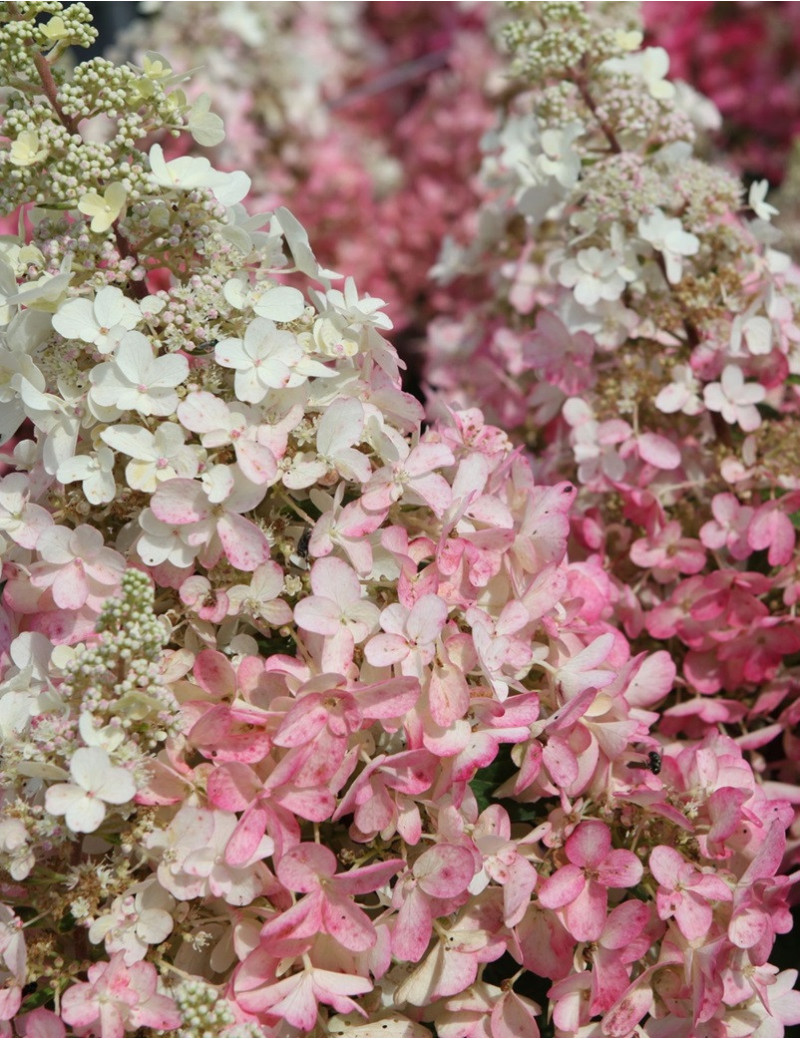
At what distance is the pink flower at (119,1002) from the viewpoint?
2.02ft

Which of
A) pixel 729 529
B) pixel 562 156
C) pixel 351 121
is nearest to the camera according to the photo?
pixel 729 529

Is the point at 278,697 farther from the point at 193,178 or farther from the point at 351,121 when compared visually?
the point at 351,121

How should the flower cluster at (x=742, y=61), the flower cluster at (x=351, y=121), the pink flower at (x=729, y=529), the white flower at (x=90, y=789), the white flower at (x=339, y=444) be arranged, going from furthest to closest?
the flower cluster at (x=742, y=61) → the flower cluster at (x=351, y=121) → the pink flower at (x=729, y=529) → the white flower at (x=339, y=444) → the white flower at (x=90, y=789)

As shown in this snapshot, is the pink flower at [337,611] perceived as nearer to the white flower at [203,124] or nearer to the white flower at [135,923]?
the white flower at [135,923]

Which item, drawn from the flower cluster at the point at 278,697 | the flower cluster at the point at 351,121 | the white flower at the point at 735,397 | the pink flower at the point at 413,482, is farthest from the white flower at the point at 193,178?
the flower cluster at the point at 351,121

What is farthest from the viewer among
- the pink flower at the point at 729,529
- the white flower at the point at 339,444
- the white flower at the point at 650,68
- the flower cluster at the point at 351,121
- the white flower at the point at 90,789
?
the flower cluster at the point at 351,121

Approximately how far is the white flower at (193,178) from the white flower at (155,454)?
0.59 ft

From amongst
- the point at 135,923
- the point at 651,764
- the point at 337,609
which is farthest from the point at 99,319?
the point at 651,764

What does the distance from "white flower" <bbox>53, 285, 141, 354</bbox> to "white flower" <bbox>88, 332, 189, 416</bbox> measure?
0.01m

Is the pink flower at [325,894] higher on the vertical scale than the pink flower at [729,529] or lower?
lower

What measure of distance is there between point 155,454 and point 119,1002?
1.10 ft

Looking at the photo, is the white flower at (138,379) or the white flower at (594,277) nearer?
the white flower at (138,379)

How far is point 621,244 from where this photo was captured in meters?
1.00

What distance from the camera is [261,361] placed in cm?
69
